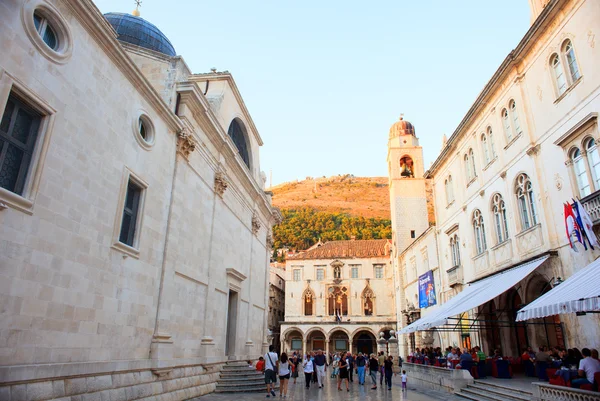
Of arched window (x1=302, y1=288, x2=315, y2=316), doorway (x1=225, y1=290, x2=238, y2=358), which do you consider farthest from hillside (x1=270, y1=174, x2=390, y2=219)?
doorway (x1=225, y1=290, x2=238, y2=358)

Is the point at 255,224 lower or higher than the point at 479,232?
higher

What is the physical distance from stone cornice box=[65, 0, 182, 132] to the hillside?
357ft

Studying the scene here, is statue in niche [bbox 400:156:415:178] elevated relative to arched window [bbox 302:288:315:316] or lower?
elevated

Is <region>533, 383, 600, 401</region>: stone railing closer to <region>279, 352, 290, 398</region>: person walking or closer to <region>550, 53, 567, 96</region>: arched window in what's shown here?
<region>279, 352, 290, 398</region>: person walking

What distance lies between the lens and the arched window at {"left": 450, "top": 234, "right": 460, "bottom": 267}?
21.8 m

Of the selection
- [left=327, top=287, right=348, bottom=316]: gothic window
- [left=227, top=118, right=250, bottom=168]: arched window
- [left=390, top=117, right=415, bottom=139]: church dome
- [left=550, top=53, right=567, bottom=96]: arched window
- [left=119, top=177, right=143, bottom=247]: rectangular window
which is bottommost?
[left=119, top=177, right=143, bottom=247]: rectangular window

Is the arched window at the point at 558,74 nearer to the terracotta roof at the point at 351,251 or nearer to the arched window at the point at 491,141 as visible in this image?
the arched window at the point at 491,141

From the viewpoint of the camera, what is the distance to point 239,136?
21.7 metres

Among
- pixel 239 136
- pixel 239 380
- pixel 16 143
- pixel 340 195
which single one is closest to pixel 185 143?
pixel 16 143

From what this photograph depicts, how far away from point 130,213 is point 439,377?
43.2ft

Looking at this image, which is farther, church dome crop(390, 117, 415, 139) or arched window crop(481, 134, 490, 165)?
church dome crop(390, 117, 415, 139)

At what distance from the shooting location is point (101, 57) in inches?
370

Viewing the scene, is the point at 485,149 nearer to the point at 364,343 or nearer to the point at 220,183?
the point at 220,183

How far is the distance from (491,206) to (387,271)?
3149 cm
